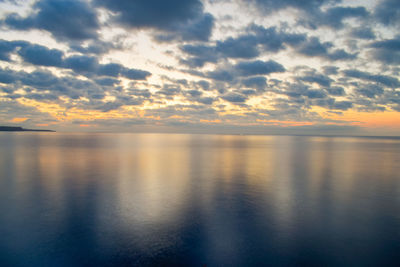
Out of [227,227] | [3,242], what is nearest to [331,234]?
[227,227]

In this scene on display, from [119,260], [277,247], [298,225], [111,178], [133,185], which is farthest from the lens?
[111,178]

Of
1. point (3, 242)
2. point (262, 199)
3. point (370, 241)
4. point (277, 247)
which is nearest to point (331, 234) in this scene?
point (370, 241)

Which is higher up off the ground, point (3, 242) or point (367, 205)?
point (3, 242)

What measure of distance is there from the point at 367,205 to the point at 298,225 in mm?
8559

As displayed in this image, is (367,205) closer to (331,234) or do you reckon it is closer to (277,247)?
(331,234)

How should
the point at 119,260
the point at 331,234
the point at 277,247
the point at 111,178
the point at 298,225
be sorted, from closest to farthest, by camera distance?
the point at 119,260
the point at 277,247
the point at 331,234
the point at 298,225
the point at 111,178

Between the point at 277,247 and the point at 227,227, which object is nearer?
the point at 277,247

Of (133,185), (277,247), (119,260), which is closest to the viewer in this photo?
(119,260)

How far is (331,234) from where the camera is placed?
527 inches

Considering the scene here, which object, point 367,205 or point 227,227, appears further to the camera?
point 367,205

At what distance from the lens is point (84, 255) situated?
1095 cm

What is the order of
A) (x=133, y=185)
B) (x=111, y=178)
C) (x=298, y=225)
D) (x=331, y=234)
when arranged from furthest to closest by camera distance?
(x=111, y=178), (x=133, y=185), (x=298, y=225), (x=331, y=234)

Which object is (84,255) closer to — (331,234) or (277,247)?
(277,247)

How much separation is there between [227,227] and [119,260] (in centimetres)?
619
